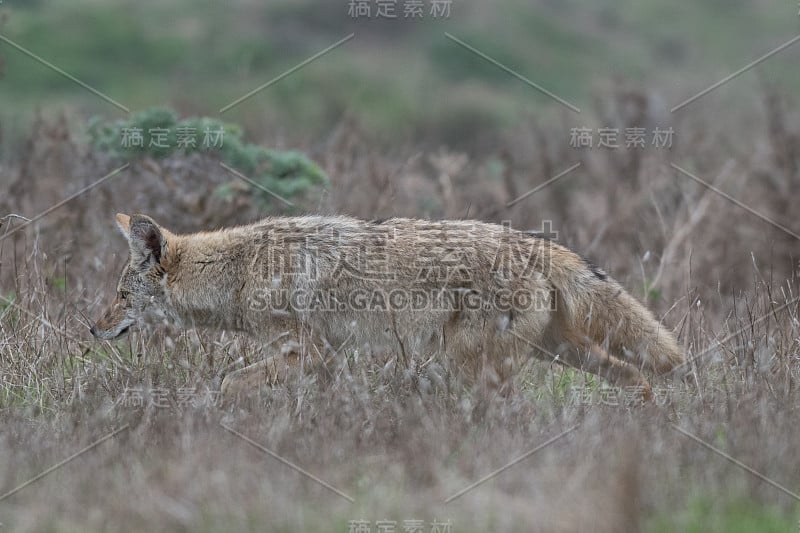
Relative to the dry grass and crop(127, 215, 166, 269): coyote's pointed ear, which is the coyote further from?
the dry grass

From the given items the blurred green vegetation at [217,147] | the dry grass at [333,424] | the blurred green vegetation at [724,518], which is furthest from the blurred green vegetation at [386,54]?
the blurred green vegetation at [724,518]

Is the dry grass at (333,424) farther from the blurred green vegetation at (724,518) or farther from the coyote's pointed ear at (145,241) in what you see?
the coyote's pointed ear at (145,241)

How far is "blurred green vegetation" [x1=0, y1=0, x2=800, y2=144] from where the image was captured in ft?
85.8

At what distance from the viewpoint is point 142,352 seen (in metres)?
7.46

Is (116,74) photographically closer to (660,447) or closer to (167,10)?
(167,10)

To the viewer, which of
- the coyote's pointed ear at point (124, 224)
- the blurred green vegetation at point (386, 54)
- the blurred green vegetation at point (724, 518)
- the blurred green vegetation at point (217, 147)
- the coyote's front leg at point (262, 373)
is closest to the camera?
the blurred green vegetation at point (724, 518)

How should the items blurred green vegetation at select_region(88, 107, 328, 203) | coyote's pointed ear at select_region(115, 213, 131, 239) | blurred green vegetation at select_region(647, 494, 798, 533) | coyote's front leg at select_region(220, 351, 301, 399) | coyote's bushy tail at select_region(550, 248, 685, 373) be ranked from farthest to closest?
1. blurred green vegetation at select_region(88, 107, 328, 203)
2. coyote's pointed ear at select_region(115, 213, 131, 239)
3. coyote's bushy tail at select_region(550, 248, 685, 373)
4. coyote's front leg at select_region(220, 351, 301, 399)
5. blurred green vegetation at select_region(647, 494, 798, 533)

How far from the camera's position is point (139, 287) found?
7.39 meters

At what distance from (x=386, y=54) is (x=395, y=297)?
27240 millimetres

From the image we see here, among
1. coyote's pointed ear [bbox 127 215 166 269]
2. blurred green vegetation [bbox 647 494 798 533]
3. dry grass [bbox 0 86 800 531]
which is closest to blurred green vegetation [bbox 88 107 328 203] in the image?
dry grass [bbox 0 86 800 531]

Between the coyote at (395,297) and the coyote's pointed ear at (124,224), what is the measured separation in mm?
134

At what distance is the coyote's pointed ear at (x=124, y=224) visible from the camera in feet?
24.3

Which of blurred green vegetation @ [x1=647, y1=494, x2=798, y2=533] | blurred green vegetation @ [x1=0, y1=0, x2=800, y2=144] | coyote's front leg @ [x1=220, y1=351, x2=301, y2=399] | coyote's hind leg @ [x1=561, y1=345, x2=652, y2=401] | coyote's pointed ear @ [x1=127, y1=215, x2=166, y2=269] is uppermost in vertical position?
coyote's pointed ear @ [x1=127, y1=215, x2=166, y2=269]

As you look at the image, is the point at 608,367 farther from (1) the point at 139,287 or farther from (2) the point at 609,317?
(1) the point at 139,287
